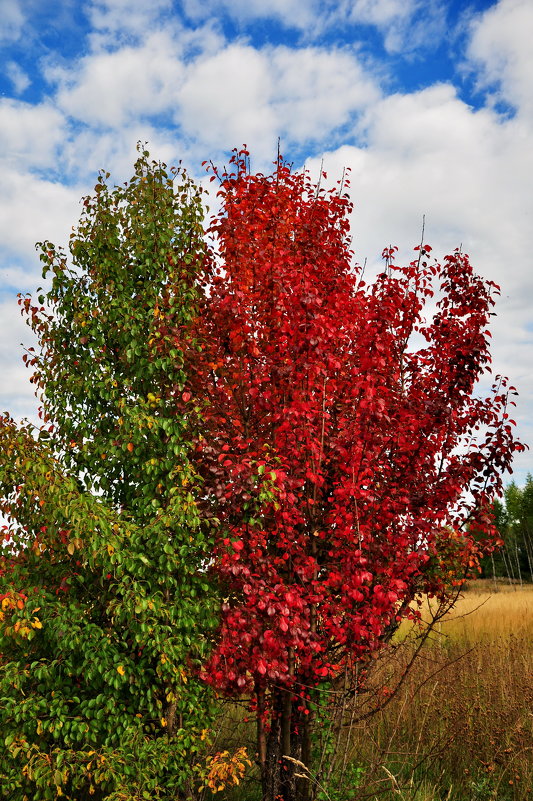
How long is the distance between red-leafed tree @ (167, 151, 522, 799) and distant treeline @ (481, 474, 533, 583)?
4942 cm

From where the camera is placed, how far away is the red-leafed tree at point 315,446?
5492 mm

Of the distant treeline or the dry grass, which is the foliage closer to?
the dry grass

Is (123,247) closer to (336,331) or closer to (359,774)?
(336,331)

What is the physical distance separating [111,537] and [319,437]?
2.21m

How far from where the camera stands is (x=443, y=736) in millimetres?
7828

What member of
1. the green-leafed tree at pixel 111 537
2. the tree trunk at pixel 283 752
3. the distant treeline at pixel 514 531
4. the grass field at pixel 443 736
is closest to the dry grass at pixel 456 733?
the grass field at pixel 443 736

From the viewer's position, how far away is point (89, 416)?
20.2ft

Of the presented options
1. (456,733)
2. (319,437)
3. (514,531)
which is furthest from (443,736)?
(514,531)

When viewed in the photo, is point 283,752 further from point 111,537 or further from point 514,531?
point 514,531

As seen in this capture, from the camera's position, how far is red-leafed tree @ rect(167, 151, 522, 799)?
549 centimetres

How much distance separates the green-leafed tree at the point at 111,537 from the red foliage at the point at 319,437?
0.39 meters

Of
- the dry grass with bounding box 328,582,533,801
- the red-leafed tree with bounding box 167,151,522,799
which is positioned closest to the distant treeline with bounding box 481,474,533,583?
the dry grass with bounding box 328,582,533,801

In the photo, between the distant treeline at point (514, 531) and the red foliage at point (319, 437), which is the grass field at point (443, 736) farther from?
the distant treeline at point (514, 531)

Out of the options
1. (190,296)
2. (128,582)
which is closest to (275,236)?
(190,296)
